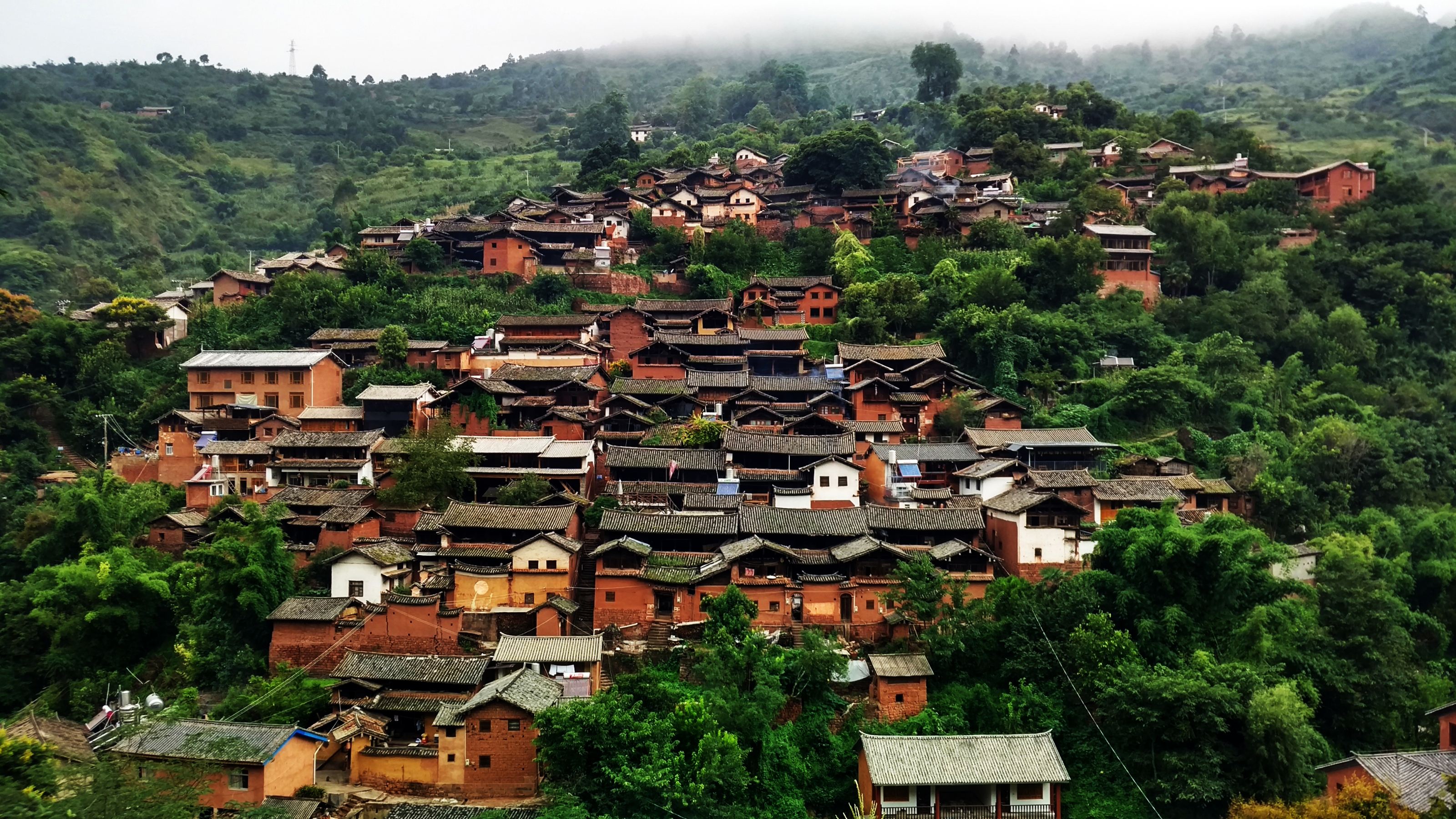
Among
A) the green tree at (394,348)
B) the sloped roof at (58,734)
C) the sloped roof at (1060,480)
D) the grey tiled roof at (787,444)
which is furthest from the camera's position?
the green tree at (394,348)

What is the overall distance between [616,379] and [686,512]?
29.8ft

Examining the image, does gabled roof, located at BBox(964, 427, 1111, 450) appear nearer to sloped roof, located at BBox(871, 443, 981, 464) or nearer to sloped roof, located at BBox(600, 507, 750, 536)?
sloped roof, located at BBox(871, 443, 981, 464)

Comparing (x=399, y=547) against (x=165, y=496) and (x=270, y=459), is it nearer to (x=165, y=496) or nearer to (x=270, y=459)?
(x=270, y=459)

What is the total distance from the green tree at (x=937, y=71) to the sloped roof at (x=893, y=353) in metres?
41.2

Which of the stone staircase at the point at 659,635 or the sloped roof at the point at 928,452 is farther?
the sloped roof at the point at 928,452

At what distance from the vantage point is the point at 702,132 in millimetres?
79750

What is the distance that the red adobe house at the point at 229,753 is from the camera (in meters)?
18.9

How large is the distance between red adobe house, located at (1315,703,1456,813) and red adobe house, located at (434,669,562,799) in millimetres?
13989

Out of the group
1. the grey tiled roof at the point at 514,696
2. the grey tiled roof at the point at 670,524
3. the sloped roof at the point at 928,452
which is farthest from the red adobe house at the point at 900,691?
the sloped roof at the point at 928,452

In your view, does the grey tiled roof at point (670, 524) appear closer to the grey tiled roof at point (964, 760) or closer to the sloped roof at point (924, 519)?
the sloped roof at point (924, 519)

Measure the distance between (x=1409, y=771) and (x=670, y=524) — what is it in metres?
15.0

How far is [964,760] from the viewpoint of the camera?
19969mm

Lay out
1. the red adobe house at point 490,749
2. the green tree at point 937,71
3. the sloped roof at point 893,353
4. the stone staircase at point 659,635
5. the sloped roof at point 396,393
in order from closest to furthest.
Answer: the red adobe house at point 490,749 → the stone staircase at point 659,635 → the sloped roof at point 396,393 → the sloped roof at point 893,353 → the green tree at point 937,71

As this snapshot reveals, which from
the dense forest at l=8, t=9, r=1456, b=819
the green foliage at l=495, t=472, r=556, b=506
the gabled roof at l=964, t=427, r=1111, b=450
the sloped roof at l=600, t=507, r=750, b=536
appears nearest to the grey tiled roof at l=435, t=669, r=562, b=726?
A: the dense forest at l=8, t=9, r=1456, b=819
